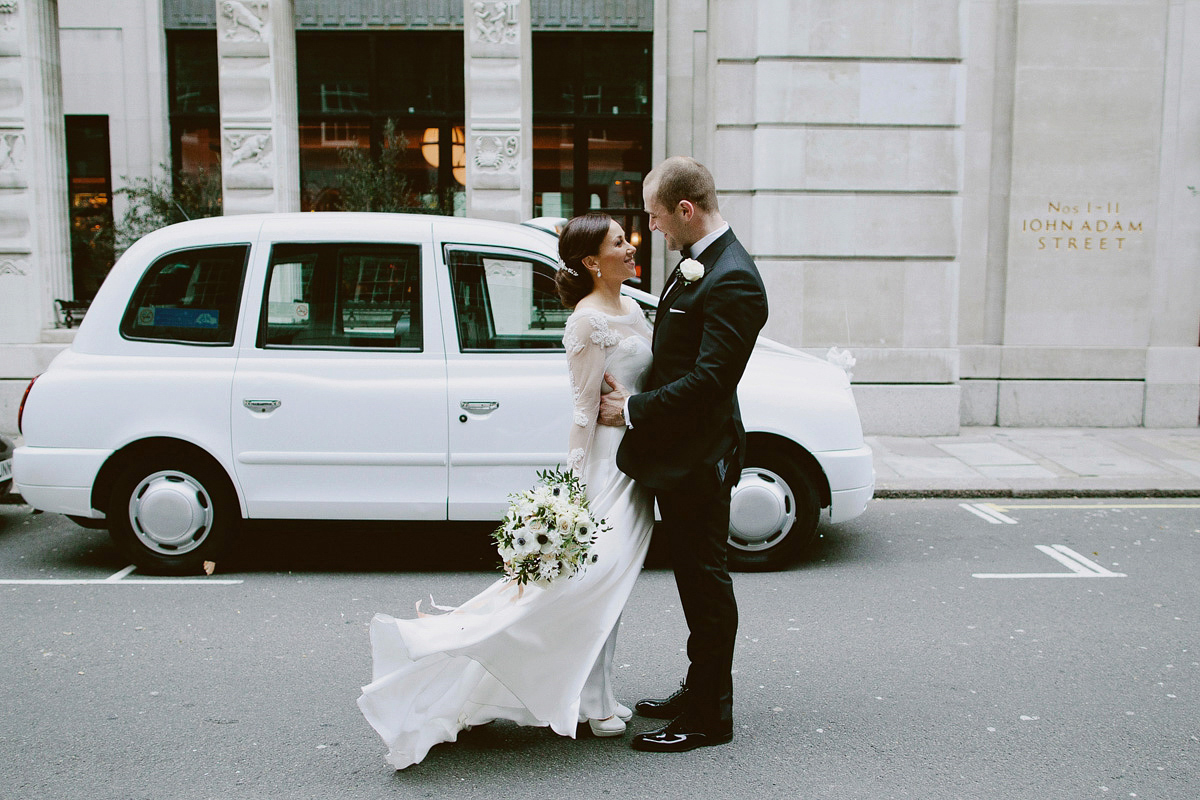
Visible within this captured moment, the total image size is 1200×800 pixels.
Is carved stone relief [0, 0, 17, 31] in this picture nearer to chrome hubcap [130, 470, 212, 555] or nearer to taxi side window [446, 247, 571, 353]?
chrome hubcap [130, 470, 212, 555]

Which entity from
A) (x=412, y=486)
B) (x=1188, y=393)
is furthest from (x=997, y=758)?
(x=1188, y=393)

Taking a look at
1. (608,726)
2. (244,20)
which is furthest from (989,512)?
(244,20)

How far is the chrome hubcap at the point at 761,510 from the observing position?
19.4 ft

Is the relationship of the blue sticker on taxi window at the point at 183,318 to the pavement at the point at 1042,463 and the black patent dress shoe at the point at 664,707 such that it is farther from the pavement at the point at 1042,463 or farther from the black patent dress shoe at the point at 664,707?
the black patent dress shoe at the point at 664,707

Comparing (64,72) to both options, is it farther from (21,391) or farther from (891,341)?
(891,341)

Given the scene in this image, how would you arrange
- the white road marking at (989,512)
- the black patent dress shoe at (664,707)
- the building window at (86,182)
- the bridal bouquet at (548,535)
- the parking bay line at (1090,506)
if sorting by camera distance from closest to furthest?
the bridal bouquet at (548,535) < the black patent dress shoe at (664,707) < the white road marking at (989,512) < the parking bay line at (1090,506) < the building window at (86,182)

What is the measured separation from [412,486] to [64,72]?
1076cm

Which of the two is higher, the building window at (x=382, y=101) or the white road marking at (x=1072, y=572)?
the building window at (x=382, y=101)

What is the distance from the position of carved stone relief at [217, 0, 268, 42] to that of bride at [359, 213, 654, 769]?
8391 mm

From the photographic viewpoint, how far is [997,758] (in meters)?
3.68

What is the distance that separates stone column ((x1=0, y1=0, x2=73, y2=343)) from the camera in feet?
33.8

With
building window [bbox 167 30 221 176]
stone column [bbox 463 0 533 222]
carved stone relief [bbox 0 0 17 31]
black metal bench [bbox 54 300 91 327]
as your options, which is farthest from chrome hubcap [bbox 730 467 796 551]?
A: building window [bbox 167 30 221 176]

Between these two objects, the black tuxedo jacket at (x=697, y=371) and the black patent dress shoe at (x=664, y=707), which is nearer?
the black tuxedo jacket at (x=697, y=371)

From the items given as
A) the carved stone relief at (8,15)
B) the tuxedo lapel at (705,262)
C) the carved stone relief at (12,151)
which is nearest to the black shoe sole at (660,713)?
the tuxedo lapel at (705,262)
